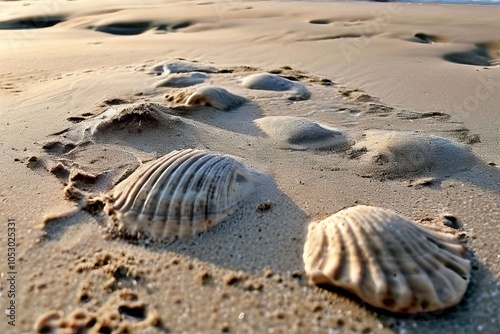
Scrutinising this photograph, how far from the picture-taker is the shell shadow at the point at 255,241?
7.30ft

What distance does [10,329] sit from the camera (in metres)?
1.92

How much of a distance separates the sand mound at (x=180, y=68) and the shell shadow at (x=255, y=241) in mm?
3094

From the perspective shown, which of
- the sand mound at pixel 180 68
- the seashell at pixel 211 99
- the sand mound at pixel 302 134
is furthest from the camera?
the sand mound at pixel 180 68

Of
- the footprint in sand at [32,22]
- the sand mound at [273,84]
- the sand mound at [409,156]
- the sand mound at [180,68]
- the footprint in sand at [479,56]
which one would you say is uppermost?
the footprint in sand at [32,22]

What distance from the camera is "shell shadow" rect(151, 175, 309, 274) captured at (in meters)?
Result: 2.22

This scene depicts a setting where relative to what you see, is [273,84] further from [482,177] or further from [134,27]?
[134,27]

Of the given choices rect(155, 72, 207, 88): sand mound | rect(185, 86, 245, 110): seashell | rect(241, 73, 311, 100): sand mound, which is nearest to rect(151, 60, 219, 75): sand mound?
rect(155, 72, 207, 88): sand mound

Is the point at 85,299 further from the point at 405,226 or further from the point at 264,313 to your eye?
the point at 405,226

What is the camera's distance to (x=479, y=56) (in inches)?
243

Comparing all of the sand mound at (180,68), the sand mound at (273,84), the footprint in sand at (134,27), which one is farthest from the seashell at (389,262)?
the footprint in sand at (134,27)

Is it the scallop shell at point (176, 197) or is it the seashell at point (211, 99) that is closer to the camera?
the scallop shell at point (176, 197)

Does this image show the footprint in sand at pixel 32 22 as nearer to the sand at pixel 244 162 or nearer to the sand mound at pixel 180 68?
the sand at pixel 244 162

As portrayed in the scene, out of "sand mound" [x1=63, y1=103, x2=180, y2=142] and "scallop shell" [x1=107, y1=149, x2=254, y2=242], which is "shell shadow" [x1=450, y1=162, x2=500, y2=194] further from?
"sand mound" [x1=63, y1=103, x2=180, y2=142]

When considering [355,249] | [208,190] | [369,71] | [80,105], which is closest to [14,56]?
[80,105]
